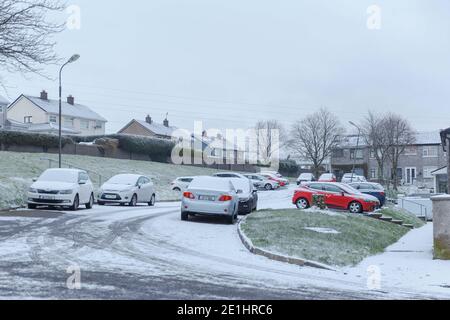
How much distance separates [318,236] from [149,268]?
21.9 ft

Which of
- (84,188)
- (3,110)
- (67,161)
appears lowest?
(84,188)

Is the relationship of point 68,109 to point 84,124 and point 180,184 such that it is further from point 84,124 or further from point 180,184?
point 180,184

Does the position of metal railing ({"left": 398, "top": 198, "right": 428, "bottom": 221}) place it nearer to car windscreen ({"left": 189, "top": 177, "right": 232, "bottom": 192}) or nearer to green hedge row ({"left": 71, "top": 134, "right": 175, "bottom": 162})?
car windscreen ({"left": 189, "top": 177, "right": 232, "bottom": 192})

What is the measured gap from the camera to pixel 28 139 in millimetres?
39594

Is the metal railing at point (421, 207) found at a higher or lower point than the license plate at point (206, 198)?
lower

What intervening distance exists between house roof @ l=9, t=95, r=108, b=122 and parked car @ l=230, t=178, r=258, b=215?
50457 mm

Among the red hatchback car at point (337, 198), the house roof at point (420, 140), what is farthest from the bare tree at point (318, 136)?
the red hatchback car at point (337, 198)

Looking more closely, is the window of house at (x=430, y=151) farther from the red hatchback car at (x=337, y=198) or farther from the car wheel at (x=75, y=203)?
the car wheel at (x=75, y=203)

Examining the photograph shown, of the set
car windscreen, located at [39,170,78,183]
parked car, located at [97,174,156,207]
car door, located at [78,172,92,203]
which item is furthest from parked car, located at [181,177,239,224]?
parked car, located at [97,174,156,207]

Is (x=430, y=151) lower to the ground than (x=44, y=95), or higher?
lower

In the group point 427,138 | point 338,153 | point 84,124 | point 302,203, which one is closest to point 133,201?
point 302,203

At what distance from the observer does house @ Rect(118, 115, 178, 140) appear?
8232cm

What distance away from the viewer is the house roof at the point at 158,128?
272 ft

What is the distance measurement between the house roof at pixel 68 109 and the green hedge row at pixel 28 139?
2853 cm
